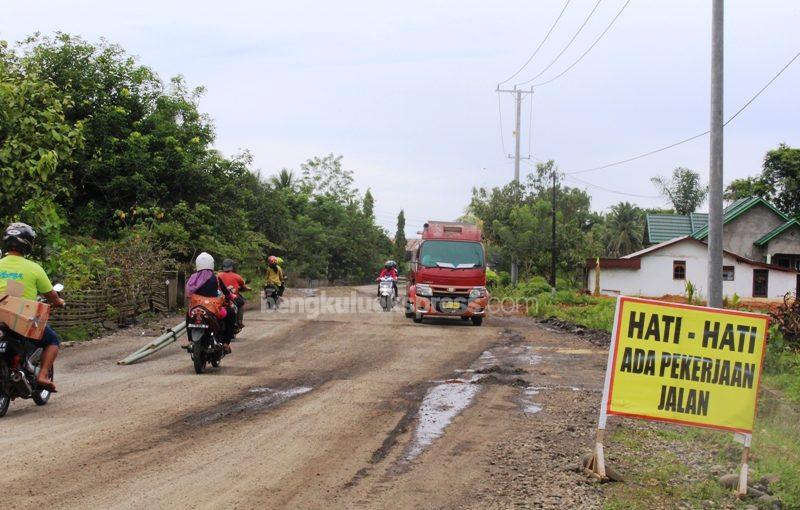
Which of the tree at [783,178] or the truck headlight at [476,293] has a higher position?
the tree at [783,178]

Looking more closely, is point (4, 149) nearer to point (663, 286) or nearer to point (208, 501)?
point (208, 501)

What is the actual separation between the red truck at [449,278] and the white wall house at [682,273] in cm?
2555

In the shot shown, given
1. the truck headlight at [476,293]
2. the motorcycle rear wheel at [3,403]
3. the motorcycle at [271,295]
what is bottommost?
the motorcycle rear wheel at [3,403]

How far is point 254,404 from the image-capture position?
29.5ft

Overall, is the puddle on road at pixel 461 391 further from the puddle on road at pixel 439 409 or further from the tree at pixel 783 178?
the tree at pixel 783 178

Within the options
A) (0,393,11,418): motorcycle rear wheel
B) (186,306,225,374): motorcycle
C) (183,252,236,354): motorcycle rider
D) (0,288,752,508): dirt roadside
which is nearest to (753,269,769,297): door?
(0,288,752,508): dirt roadside

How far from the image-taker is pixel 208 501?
532cm

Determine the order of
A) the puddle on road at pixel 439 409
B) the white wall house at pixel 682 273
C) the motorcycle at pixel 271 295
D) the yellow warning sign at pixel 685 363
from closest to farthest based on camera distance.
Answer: the yellow warning sign at pixel 685 363 → the puddle on road at pixel 439 409 → the motorcycle at pixel 271 295 → the white wall house at pixel 682 273

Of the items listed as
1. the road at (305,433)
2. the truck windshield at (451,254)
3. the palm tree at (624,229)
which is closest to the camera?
the road at (305,433)

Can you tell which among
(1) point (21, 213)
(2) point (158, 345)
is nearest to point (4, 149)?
(1) point (21, 213)

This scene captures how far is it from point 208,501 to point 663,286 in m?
45.1

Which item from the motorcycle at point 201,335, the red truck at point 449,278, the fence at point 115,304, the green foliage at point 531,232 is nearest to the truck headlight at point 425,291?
the red truck at point 449,278

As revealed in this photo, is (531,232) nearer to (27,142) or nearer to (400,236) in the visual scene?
(27,142)

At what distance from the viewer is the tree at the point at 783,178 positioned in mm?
46812
